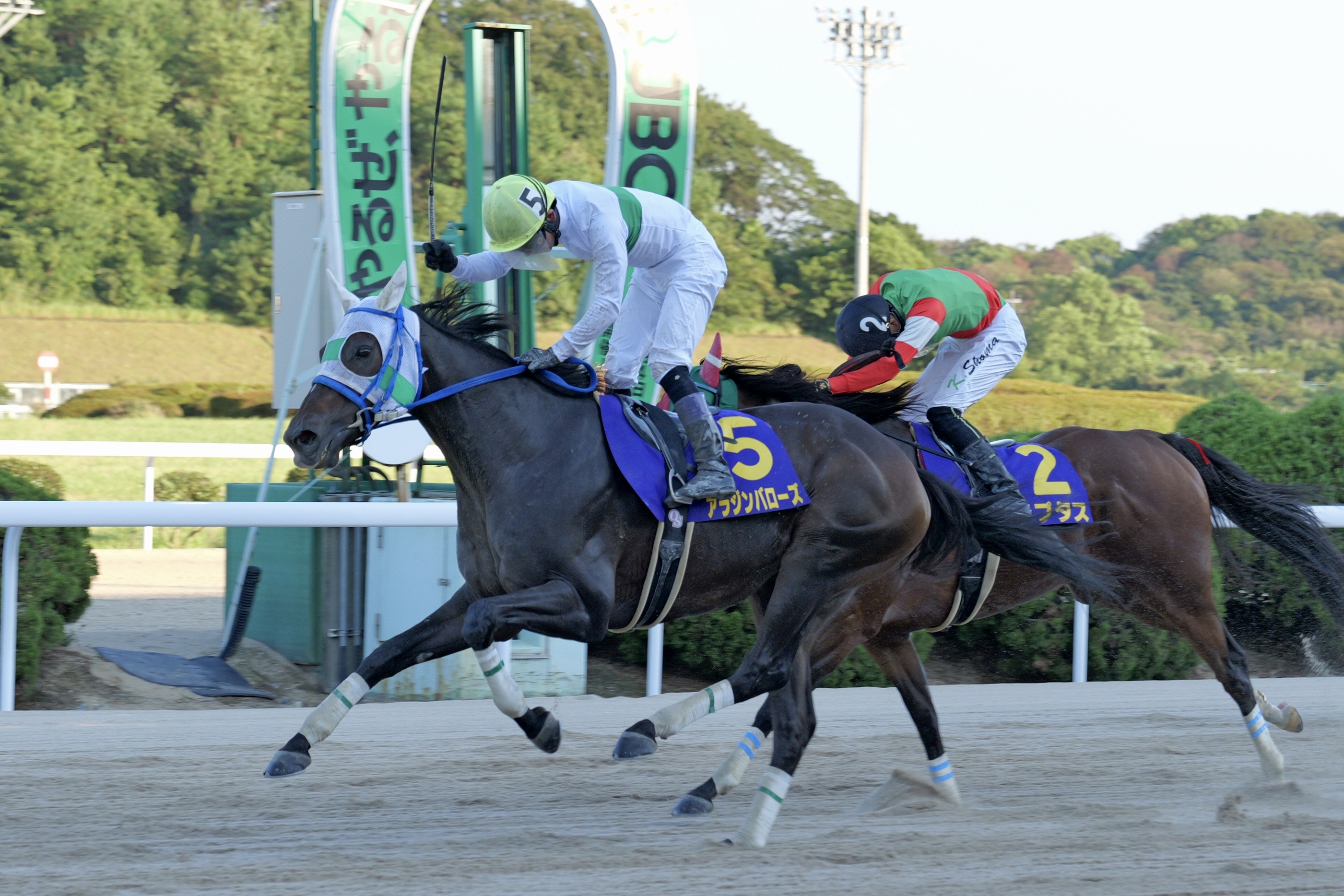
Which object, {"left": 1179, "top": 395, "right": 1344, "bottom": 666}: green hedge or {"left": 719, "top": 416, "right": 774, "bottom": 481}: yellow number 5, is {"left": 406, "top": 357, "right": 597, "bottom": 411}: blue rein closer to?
{"left": 719, "top": 416, "right": 774, "bottom": 481}: yellow number 5

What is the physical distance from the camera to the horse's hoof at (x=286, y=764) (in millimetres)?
3318

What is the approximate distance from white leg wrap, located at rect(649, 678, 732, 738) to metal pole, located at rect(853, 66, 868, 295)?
1953cm

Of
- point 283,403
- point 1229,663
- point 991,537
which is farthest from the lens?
point 283,403

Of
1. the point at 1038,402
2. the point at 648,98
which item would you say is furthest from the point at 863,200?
the point at 648,98

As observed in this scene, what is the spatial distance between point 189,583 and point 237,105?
22.4 metres

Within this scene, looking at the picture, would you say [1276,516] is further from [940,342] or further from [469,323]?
[469,323]

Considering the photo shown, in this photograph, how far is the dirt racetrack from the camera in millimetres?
2801

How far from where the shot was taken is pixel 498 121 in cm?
616

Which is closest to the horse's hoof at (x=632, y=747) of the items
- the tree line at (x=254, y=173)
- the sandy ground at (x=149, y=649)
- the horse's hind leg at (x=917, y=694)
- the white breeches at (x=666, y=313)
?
the horse's hind leg at (x=917, y=694)

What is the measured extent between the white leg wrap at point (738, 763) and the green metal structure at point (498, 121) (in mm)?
2880

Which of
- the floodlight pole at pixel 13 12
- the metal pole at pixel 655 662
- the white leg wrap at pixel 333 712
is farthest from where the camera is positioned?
the floodlight pole at pixel 13 12

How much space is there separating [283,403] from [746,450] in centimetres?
307

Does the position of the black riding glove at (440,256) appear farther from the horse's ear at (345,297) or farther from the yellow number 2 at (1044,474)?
the yellow number 2 at (1044,474)

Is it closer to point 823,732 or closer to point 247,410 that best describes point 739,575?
point 823,732
